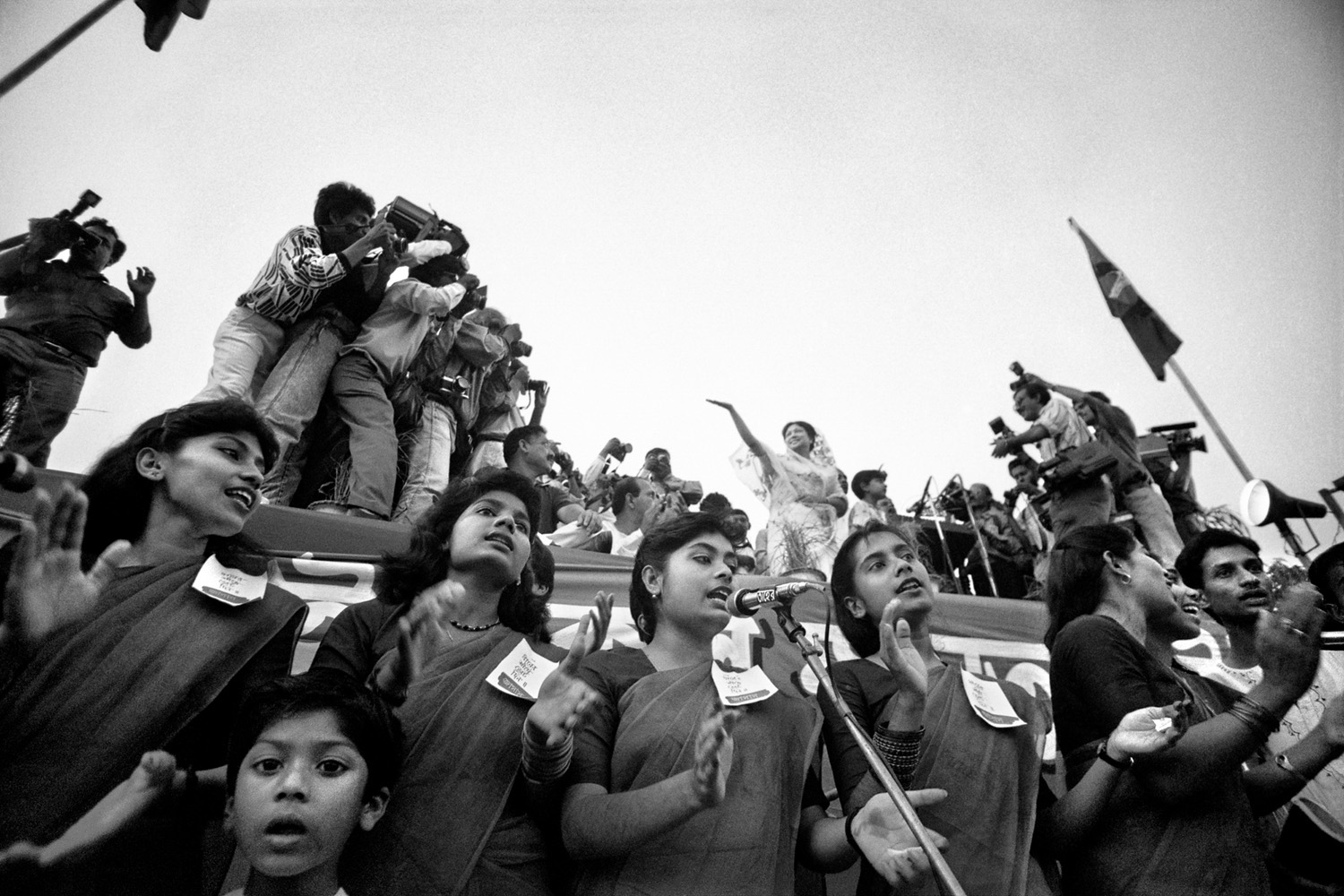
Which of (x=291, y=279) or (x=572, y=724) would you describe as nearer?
(x=572, y=724)

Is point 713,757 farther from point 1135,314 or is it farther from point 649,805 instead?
point 1135,314

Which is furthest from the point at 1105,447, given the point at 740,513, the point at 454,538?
the point at 454,538

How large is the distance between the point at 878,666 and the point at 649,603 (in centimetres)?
65

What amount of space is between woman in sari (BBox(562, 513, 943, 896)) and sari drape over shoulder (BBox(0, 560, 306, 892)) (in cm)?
76

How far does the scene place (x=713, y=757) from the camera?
5.57 ft

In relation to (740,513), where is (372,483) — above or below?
above

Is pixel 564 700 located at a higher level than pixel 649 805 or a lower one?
higher

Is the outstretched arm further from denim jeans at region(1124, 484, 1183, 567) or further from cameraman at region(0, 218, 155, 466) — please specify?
cameraman at region(0, 218, 155, 466)

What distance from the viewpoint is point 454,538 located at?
2488mm

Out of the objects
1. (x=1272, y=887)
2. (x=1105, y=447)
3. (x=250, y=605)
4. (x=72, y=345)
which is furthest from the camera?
(x=1105, y=447)

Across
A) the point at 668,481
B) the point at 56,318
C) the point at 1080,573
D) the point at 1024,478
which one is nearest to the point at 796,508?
Result: the point at 668,481

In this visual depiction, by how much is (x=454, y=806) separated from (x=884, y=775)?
0.88 m

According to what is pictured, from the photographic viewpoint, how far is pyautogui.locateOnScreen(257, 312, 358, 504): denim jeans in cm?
374

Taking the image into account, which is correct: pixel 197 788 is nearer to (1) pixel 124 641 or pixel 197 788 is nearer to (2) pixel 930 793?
(1) pixel 124 641
